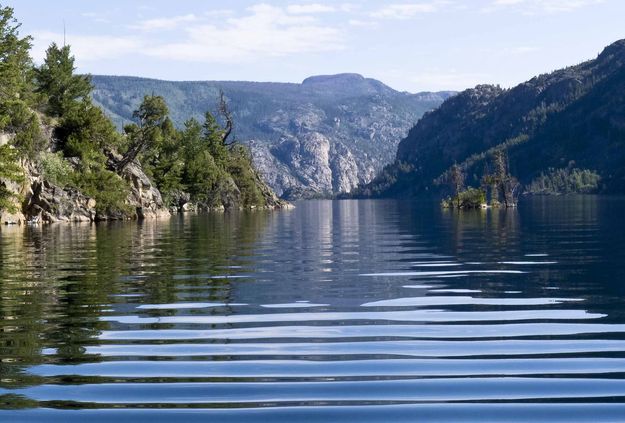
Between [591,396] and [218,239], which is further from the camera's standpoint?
[218,239]

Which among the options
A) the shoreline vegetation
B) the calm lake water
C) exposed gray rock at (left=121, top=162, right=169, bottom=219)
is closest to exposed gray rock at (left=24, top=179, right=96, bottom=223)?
the shoreline vegetation

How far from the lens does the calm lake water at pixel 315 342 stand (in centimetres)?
941

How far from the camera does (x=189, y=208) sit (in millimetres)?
141250

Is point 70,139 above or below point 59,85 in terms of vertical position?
below

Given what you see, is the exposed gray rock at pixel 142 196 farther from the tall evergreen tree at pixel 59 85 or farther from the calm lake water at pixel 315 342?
the calm lake water at pixel 315 342

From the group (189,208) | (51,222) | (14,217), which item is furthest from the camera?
(189,208)

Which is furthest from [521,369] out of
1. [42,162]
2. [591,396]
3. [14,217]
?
[42,162]

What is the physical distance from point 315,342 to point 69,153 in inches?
3417

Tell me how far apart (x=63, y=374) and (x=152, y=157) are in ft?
412

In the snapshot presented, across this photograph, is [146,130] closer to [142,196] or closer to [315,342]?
[142,196]

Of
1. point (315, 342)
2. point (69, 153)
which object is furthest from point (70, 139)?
point (315, 342)

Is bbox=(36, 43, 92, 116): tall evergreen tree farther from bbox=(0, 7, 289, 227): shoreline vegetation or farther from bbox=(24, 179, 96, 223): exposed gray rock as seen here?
bbox=(24, 179, 96, 223): exposed gray rock

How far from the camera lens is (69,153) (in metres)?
94.7

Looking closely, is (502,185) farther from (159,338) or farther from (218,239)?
(159,338)
